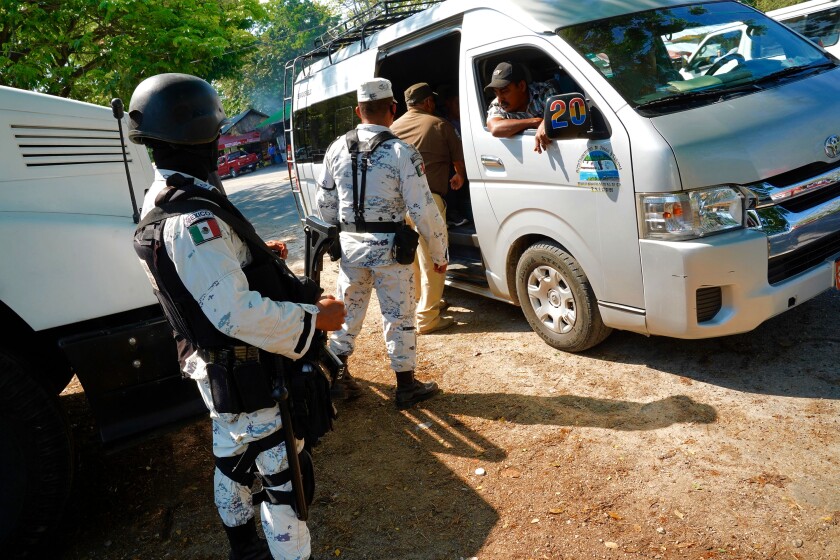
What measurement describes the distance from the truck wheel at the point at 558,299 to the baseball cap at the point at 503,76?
3.81 feet

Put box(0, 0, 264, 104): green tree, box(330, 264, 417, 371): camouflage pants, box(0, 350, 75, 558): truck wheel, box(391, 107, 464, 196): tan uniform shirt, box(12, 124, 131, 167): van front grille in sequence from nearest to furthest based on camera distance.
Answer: box(0, 350, 75, 558): truck wheel < box(12, 124, 131, 167): van front grille < box(330, 264, 417, 371): camouflage pants < box(391, 107, 464, 196): tan uniform shirt < box(0, 0, 264, 104): green tree

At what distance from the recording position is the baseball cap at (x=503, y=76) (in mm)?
4480

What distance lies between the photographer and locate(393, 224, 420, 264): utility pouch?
12.7 feet

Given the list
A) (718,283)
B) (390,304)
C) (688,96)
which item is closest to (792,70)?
(688,96)

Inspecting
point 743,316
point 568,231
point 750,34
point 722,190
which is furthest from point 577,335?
point 750,34

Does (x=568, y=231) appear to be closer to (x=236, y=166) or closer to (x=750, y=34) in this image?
(x=750, y=34)

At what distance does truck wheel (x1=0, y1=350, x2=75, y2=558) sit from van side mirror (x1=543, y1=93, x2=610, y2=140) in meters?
2.90

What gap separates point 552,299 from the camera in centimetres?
438

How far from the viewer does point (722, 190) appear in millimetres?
3355

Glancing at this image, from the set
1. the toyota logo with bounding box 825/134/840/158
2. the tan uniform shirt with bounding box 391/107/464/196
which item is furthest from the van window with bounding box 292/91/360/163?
the toyota logo with bounding box 825/134/840/158

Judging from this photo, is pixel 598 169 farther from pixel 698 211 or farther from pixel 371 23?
pixel 371 23

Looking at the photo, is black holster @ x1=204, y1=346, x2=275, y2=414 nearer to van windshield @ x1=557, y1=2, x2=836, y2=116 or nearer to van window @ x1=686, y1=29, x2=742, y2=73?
van windshield @ x1=557, y1=2, x2=836, y2=116

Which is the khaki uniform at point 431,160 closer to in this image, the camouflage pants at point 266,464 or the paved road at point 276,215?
the camouflage pants at point 266,464

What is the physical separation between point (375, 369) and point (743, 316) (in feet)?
8.22
